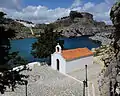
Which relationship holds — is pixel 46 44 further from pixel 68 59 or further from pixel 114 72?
pixel 114 72

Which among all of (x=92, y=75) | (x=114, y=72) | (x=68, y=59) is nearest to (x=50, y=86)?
(x=92, y=75)

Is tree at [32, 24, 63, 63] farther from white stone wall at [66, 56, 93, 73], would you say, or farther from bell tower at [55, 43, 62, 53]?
white stone wall at [66, 56, 93, 73]

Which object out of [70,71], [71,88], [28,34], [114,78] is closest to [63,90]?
[71,88]

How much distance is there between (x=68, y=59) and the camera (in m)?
36.7

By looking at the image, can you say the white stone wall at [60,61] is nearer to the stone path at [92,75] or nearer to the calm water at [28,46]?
the stone path at [92,75]

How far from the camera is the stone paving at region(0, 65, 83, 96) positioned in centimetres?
2783

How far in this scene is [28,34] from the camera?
199 metres

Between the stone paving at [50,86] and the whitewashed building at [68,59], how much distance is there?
59.6 inches

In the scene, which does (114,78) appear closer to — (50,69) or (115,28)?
(115,28)

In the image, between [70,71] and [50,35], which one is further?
[50,35]

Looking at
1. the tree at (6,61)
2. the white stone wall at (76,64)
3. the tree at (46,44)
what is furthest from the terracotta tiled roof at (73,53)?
the tree at (6,61)

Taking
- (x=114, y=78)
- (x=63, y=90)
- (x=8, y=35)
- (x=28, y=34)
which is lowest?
(x=63, y=90)

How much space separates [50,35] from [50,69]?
6754mm

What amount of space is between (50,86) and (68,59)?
7.48 meters
